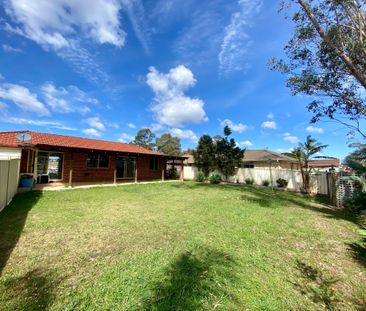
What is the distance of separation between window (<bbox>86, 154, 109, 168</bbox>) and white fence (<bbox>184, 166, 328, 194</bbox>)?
1025 cm

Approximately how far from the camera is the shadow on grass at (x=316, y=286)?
312 centimetres

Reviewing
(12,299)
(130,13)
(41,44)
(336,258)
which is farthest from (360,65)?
(41,44)

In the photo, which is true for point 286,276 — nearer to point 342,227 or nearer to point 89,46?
point 342,227

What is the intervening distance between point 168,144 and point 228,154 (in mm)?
31995

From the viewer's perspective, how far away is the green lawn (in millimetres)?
2920

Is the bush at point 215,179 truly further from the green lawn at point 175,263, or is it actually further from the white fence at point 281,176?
the green lawn at point 175,263

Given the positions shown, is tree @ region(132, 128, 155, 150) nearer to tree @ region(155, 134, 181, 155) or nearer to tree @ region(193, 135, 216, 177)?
tree @ region(155, 134, 181, 155)

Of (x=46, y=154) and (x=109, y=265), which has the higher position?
(x=46, y=154)

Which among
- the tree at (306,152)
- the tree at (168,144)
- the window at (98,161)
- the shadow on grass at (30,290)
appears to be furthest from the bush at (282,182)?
the tree at (168,144)

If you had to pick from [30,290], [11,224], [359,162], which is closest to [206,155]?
[359,162]

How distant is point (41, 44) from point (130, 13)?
5724 millimetres

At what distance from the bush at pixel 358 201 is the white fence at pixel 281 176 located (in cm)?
512

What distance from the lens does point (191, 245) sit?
4.75m

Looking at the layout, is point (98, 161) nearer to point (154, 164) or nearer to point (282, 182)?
point (154, 164)
